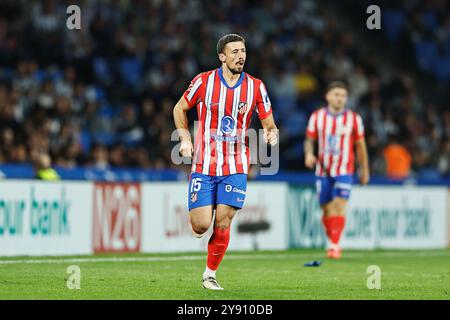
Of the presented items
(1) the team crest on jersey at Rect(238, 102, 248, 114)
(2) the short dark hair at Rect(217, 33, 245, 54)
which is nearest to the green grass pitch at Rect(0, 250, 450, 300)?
(1) the team crest on jersey at Rect(238, 102, 248, 114)

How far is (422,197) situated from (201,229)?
12100mm

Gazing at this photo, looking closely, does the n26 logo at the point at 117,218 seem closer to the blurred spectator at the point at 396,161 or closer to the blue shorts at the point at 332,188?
the blue shorts at the point at 332,188

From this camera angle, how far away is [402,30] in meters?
29.5

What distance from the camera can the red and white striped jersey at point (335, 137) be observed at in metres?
16.3

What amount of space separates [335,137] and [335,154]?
0.95ft

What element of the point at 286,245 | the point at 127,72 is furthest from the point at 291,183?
the point at 127,72

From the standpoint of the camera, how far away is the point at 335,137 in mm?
16438

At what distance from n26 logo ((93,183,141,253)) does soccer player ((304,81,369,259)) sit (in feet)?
9.73

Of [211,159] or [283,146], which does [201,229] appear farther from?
[283,146]

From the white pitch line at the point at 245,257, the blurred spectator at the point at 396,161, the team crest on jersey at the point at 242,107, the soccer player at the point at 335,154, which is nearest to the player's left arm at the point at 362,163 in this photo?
the soccer player at the point at 335,154

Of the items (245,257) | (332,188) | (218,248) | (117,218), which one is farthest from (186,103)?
(117,218)

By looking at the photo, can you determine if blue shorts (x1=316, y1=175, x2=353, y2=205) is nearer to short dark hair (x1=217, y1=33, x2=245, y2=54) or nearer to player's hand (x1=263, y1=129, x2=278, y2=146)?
player's hand (x1=263, y1=129, x2=278, y2=146)

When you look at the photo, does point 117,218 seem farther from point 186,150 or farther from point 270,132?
point 186,150

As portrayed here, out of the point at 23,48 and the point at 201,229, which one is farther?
the point at 23,48
